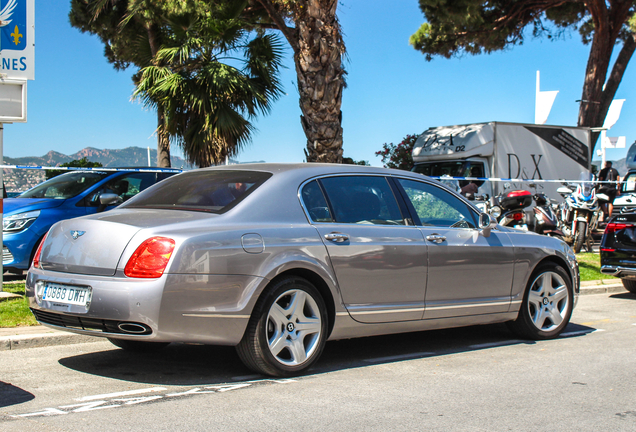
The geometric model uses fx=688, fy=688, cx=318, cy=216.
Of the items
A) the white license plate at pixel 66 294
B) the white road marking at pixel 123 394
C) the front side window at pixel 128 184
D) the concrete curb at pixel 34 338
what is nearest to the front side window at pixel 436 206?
the white road marking at pixel 123 394

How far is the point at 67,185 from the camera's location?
10.3m

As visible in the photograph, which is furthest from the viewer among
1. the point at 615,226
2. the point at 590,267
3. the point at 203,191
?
the point at 590,267

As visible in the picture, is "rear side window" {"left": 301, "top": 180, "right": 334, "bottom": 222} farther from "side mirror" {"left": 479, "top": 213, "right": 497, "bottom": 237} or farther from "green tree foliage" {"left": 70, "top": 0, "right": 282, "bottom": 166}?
"green tree foliage" {"left": 70, "top": 0, "right": 282, "bottom": 166}

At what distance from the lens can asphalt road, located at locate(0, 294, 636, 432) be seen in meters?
3.99

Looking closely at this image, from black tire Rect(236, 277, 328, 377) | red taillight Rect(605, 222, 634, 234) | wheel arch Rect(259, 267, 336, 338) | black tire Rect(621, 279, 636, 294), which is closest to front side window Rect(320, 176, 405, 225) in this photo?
wheel arch Rect(259, 267, 336, 338)

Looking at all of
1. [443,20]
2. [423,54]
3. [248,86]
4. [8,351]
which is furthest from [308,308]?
[423,54]

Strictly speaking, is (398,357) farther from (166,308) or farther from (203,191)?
(166,308)

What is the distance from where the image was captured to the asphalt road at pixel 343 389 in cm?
399

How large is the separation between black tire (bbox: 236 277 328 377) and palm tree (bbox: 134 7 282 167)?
10295 mm

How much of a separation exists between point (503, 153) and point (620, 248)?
912cm

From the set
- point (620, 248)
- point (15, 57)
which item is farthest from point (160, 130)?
point (620, 248)

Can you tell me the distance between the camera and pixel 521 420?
13.6 ft

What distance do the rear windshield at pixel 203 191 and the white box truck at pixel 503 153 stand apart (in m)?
13.3

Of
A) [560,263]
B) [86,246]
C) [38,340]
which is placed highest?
[86,246]
